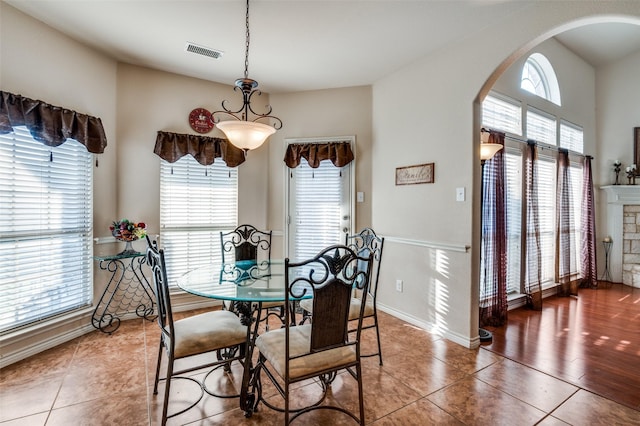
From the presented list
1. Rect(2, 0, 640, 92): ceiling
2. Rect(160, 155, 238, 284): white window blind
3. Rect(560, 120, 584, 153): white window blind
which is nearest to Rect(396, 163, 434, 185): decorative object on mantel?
Rect(2, 0, 640, 92): ceiling

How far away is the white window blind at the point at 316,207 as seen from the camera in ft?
12.9

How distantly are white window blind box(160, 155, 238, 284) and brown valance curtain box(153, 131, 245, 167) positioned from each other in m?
0.11

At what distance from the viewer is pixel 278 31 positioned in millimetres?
2689

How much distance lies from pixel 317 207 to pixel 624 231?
202 inches

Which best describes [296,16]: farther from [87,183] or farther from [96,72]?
[87,183]

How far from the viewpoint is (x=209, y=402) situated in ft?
6.41

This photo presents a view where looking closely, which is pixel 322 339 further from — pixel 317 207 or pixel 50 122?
pixel 50 122

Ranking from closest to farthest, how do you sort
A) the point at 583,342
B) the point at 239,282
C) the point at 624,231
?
the point at 239,282 < the point at 583,342 < the point at 624,231

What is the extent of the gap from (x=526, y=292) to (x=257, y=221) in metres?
3.57

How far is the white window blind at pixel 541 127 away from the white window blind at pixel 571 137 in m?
0.31

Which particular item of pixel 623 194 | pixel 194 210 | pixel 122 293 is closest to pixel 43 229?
pixel 122 293

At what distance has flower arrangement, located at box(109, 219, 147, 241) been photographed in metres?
3.01

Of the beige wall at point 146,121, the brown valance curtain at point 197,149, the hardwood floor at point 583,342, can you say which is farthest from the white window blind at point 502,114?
the beige wall at point 146,121

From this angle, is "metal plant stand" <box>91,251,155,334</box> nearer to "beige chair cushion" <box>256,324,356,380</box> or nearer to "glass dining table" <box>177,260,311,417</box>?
"glass dining table" <box>177,260,311,417</box>
